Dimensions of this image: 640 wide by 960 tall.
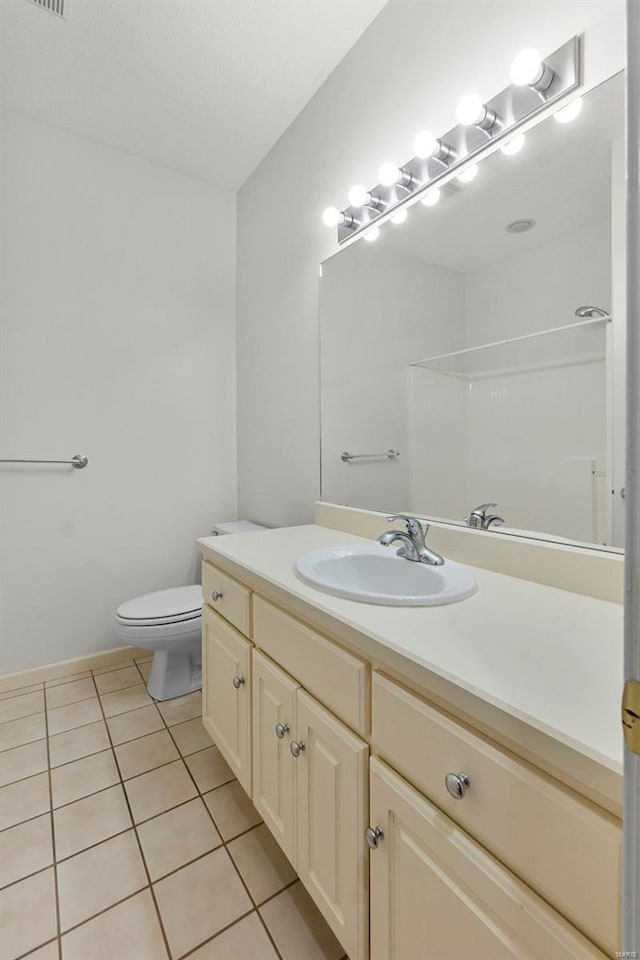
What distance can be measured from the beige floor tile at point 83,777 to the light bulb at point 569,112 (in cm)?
225

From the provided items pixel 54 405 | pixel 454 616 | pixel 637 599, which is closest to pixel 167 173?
pixel 54 405

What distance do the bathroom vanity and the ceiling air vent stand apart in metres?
2.01

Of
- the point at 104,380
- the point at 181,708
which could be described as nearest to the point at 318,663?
the point at 181,708

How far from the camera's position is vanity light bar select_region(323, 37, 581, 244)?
0.98m

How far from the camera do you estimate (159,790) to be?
1.41 metres

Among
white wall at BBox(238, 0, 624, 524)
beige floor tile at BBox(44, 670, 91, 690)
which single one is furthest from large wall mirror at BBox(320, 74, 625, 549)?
beige floor tile at BBox(44, 670, 91, 690)

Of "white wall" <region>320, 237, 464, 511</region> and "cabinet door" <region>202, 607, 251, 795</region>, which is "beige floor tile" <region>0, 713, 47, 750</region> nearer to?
"cabinet door" <region>202, 607, 251, 795</region>

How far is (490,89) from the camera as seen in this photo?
113cm

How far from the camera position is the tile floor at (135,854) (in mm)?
971

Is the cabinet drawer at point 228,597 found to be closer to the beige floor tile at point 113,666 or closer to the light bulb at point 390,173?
the beige floor tile at point 113,666

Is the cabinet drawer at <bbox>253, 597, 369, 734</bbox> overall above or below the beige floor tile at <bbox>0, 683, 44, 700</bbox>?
above

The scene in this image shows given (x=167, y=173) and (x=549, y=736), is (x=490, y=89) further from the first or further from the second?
(x=167, y=173)

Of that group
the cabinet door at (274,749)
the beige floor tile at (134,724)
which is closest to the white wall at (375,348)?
the cabinet door at (274,749)

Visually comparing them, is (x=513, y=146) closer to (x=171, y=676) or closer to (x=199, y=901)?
(x=199, y=901)
